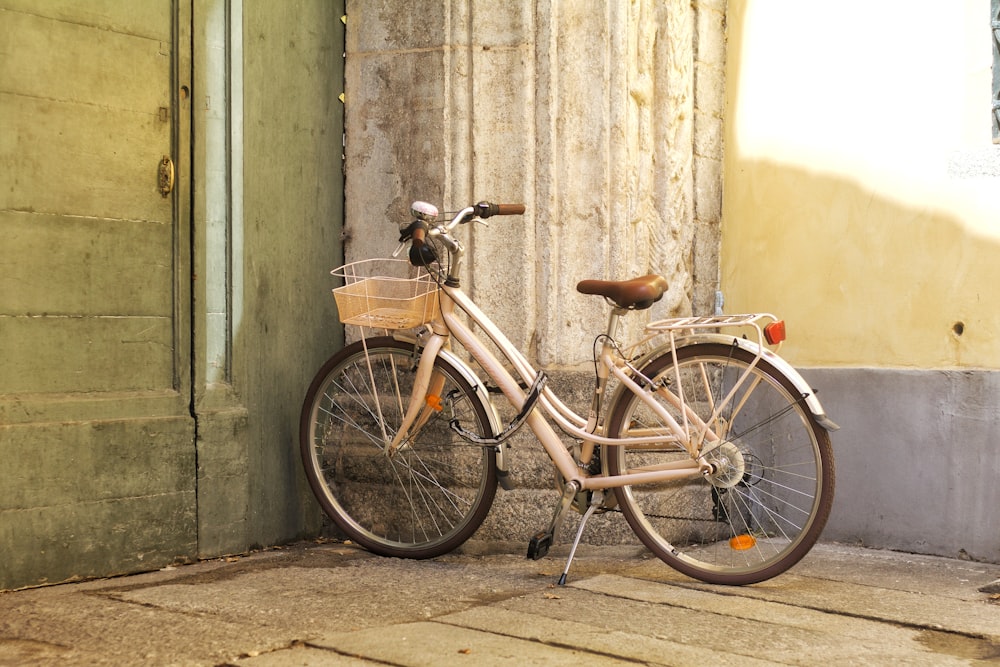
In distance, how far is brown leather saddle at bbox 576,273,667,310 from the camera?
4160mm

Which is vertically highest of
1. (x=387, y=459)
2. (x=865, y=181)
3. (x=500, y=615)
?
(x=865, y=181)

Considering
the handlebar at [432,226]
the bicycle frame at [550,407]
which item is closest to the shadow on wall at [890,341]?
the bicycle frame at [550,407]

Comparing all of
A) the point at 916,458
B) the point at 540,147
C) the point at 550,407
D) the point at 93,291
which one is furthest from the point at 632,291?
the point at 93,291

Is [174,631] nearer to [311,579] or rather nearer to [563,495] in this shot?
[311,579]

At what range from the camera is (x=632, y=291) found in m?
4.16

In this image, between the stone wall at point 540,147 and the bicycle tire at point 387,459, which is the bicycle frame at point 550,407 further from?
the stone wall at point 540,147

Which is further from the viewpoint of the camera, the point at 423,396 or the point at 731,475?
the point at 423,396

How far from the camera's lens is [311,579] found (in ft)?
14.4

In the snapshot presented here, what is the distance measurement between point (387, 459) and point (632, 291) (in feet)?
5.08

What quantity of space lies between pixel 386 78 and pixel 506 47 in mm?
589

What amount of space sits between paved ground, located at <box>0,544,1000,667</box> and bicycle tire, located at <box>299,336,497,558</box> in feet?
0.77

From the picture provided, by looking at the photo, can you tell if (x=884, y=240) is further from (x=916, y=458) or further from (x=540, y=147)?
(x=540, y=147)

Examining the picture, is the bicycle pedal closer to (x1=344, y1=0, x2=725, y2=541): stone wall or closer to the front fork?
(x1=344, y1=0, x2=725, y2=541): stone wall

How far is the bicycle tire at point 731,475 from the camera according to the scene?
4.16 metres
